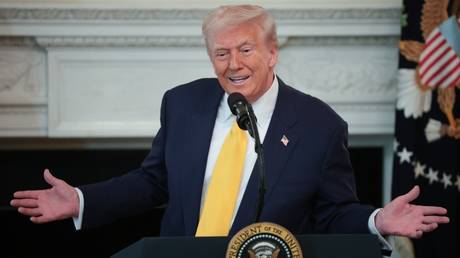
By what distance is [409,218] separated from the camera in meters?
2.31

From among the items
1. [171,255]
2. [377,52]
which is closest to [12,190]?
[377,52]

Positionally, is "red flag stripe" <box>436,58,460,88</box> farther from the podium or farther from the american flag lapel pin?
the podium

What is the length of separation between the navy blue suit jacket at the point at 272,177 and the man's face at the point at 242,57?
0.12 meters

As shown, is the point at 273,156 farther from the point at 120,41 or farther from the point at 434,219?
the point at 120,41

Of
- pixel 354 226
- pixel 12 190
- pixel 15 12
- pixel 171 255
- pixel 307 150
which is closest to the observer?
pixel 171 255

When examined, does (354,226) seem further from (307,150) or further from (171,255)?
(171,255)

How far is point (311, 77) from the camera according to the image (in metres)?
4.45

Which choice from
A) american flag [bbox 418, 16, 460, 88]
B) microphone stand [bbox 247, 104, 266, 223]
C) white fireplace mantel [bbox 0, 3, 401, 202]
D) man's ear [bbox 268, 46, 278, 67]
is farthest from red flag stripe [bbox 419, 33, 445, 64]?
microphone stand [bbox 247, 104, 266, 223]

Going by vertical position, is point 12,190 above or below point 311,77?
below

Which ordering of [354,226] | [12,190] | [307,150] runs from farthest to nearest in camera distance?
[12,190]
[307,150]
[354,226]

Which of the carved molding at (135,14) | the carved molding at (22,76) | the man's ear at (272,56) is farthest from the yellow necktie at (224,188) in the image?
the carved molding at (22,76)

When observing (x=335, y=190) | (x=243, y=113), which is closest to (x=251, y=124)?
(x=243, y=113)

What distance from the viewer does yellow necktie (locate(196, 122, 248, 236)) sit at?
2631mm

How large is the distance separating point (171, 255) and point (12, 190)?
8.88 ft
